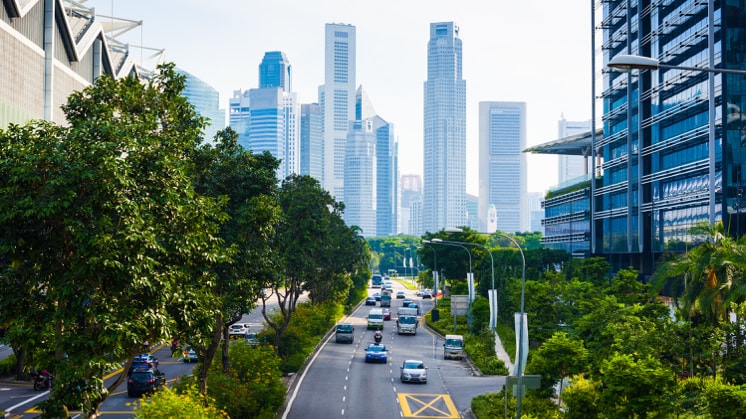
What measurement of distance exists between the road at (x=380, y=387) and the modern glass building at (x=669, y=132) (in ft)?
86.8

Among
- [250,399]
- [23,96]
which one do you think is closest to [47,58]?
[23,96]

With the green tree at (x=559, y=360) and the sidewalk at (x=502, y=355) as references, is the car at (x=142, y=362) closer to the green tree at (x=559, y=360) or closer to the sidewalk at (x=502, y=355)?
the green tree at (x=559, y=360)

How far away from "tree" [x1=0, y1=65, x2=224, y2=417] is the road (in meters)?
19.3

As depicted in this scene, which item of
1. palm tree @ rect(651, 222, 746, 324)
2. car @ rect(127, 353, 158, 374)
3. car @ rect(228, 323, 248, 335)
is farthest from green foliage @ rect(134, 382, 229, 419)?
car @ rect(228, 323, 248, 335)

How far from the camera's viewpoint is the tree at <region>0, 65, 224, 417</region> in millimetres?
18391

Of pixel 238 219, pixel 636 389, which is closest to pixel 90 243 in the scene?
pixel 238 219

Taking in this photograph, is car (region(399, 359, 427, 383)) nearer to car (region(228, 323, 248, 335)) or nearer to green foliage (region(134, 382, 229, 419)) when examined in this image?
green foliage (region(134, 382, 229, 419))

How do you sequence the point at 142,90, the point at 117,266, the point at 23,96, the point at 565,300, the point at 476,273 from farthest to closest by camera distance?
the point at 476,273 → the point at 23,96 → the point at 565,300 → the point at 142,90 → the point at 117,266

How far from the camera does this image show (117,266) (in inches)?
722

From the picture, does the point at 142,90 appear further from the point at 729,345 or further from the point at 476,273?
the point at 476,273

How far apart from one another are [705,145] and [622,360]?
5267cm

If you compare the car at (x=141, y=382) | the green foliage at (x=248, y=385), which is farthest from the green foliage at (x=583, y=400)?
the car at (x=141, y=382)

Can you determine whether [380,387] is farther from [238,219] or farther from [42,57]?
[42,57]

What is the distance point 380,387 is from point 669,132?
46899mm
